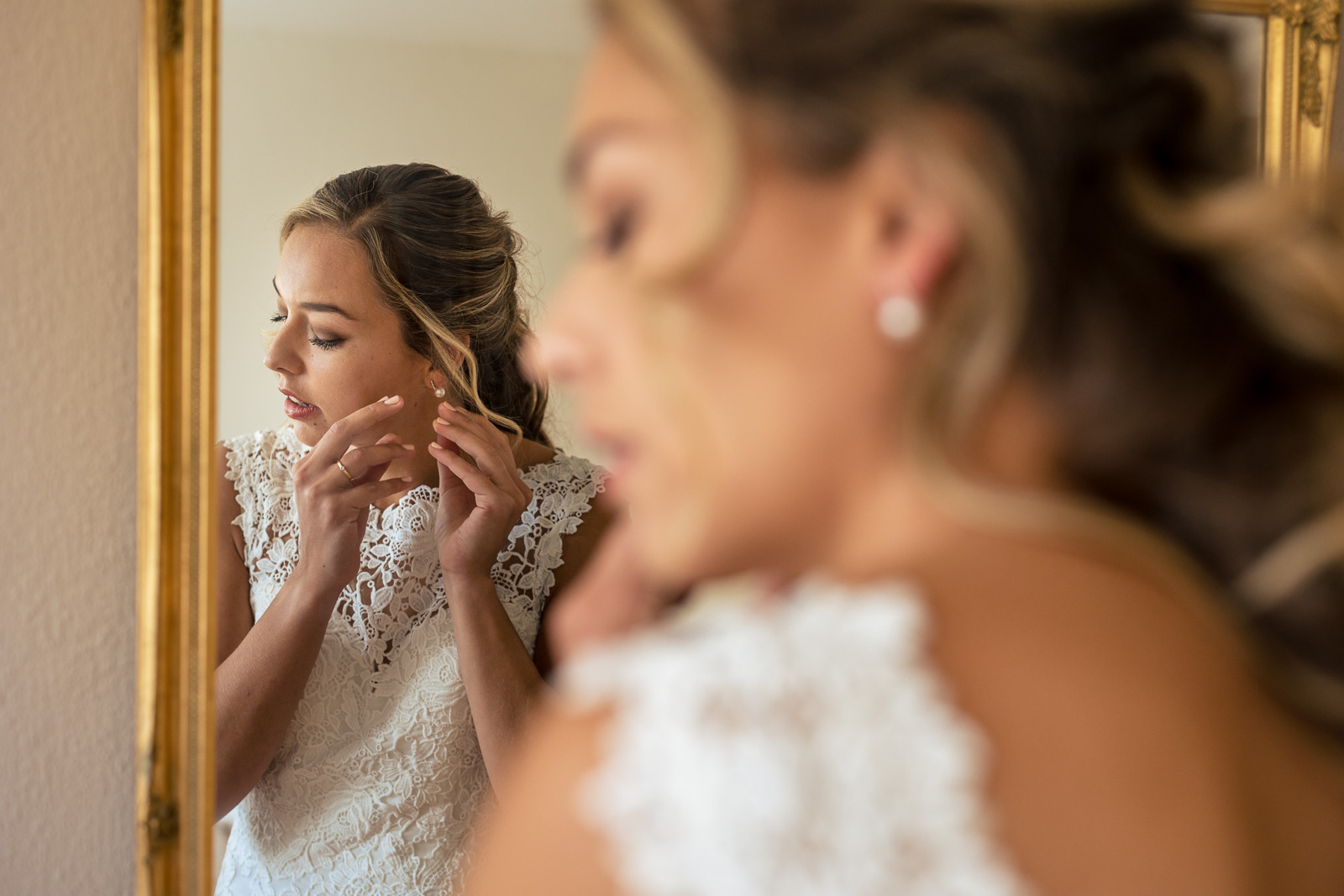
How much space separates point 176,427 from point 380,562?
218mm

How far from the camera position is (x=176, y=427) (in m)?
0.95

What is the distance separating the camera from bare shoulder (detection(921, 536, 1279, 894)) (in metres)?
0.39

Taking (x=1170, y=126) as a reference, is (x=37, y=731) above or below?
below

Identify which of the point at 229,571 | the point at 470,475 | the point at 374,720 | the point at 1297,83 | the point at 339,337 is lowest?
the point at 374,720

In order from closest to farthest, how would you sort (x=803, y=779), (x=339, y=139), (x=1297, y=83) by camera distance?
1. (x=803, y=779)
2. (x=339, y=139)
3. (x=1297, y=83)

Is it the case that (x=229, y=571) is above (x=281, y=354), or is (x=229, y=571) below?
below

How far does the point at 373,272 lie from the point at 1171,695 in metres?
0.74

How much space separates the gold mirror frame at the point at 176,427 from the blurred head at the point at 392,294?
80mm

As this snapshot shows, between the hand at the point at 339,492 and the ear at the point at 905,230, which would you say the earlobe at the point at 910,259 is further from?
the hand at the point at 339,492

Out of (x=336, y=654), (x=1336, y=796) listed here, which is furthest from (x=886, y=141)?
(x=336, y=654)

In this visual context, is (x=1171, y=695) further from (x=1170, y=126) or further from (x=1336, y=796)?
(x=1170, y=126)

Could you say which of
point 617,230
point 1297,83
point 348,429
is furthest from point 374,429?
point 1297,83

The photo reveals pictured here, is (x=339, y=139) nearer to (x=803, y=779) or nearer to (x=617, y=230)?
(x=617, y=230)

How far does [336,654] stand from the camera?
948 millimetres
